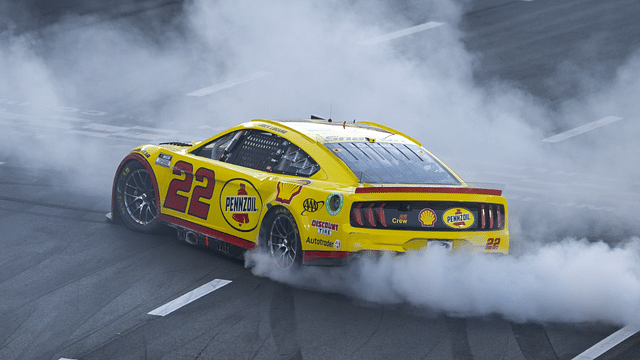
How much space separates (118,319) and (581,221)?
6032 millimetres

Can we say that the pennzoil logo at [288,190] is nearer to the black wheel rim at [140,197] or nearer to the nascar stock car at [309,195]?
the nascar stock car at [309,195]

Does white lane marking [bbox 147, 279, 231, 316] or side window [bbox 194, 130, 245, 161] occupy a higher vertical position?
side window [bbox 194, 130, 245, 161]

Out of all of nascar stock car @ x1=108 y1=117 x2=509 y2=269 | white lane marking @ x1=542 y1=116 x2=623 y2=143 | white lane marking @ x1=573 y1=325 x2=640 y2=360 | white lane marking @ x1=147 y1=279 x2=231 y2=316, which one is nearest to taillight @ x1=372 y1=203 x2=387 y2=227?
nascar stock car @ x1=108 y1=117 x2=509 y2=269

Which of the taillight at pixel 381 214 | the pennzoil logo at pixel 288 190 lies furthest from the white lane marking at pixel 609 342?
the pennzoil logo at pixel 288 190

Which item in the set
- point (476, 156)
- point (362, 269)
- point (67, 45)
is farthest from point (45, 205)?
point (67, 45)

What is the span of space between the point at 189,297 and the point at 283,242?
33.1 inches

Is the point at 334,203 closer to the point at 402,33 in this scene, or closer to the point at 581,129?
the point at 581,129

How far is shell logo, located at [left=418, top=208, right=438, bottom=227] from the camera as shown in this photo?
6.19m

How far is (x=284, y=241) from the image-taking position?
659 cm

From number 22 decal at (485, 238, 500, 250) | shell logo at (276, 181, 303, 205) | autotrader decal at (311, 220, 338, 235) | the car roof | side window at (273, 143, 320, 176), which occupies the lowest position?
number 22 decal at (485, 238, 500, 250)

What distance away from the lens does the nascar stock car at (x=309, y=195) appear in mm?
6141

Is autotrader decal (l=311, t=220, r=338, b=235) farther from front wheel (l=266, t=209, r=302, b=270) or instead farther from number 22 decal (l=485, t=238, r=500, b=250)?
number 22 decal (l=485, t=238, r=500, b=250)

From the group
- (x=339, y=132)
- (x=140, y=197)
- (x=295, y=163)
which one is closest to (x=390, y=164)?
(x=339, y=132)

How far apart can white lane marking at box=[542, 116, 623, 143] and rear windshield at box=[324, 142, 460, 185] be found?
28.5ft
